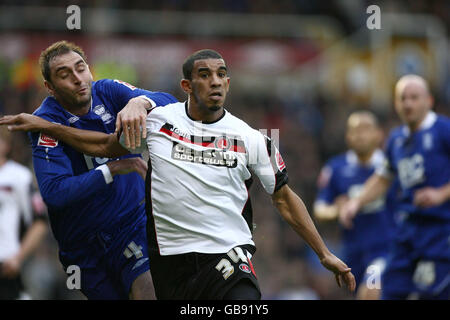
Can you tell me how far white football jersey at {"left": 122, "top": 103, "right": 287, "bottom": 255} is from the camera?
4676mm

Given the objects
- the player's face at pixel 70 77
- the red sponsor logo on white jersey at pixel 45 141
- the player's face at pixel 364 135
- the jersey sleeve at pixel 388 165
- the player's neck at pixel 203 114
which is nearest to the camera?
the player's neck at pixel 203 114

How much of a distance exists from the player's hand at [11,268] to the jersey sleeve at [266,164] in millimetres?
3984

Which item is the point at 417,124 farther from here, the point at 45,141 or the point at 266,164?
the point at 45,141

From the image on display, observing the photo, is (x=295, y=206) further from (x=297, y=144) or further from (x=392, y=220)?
(x=297, y=144)

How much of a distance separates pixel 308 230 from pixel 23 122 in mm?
2102

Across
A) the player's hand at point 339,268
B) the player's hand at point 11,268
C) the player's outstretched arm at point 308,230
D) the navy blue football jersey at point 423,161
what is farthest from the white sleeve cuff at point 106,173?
the navy blue football jersey at point 423,161

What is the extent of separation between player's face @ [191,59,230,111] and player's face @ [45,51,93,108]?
109 cm

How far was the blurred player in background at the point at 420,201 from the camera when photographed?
7.27m

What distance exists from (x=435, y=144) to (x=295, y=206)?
3.17m

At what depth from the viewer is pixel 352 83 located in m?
18.2

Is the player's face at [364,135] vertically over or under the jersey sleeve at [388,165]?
over

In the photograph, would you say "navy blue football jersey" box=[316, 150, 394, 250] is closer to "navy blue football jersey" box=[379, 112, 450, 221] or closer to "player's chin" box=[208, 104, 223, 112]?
"navy blue football jersey" box=[379, 112, 450, 221]

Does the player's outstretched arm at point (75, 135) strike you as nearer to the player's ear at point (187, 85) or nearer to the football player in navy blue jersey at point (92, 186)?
the football player in navy blue jersey at point (92, 186)

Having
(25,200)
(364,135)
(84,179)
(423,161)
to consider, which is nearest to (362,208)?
(364,135)
